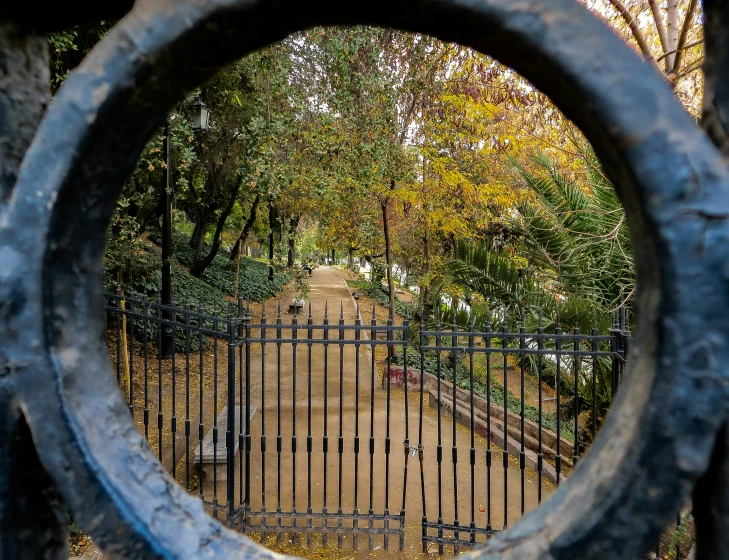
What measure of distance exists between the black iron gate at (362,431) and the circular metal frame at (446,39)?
3.09 meters

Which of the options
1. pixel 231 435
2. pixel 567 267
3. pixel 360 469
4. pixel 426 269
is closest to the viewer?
pixel 231 435

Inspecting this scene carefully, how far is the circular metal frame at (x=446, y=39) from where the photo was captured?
651mm

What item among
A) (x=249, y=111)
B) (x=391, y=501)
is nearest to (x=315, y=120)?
(x=249, y=111)

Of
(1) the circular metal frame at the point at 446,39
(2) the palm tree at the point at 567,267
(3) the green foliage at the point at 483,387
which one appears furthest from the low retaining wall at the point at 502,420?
(1) the circular metal frame at the point at 446,39

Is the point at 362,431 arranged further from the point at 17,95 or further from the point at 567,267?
the point at 17,95

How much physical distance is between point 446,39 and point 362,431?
702cm

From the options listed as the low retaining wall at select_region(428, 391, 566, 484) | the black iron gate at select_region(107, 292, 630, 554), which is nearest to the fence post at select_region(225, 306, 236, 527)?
the black iron gate at select_region(107, 292, 630, 554)

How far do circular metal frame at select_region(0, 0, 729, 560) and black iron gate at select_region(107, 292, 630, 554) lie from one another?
10.1 feet

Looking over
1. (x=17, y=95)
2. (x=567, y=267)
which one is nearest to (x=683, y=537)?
(x=567, y=267)

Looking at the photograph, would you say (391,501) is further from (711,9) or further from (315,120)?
(315,120)

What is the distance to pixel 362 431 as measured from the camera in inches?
287

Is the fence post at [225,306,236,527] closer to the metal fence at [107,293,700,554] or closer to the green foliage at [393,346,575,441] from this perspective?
the metal fence at [107,293,700,554]

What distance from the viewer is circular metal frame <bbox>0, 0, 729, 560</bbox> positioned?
2.14 ft

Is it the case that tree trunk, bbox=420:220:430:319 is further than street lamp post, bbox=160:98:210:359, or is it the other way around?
tree trunk, bbox=420:220:430:319
